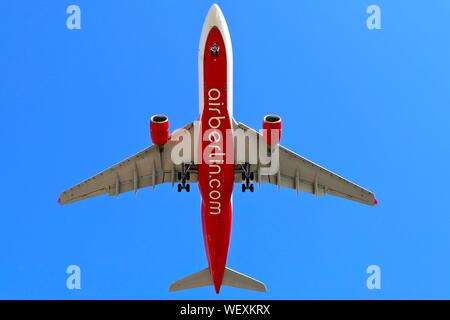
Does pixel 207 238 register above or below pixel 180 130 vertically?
below

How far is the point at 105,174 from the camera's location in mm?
53781

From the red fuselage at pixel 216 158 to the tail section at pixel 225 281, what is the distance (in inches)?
29.1

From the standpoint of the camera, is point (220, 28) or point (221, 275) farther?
point (221, 275)

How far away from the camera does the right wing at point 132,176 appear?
53188 mm

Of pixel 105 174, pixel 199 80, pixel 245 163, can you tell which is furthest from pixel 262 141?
pixel 105 174

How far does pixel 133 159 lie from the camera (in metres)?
53.2

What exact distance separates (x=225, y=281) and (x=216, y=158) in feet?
25.7

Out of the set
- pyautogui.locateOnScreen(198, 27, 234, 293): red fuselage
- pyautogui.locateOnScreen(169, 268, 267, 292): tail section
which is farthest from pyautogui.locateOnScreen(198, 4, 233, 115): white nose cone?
pyautogui.locateOnScreen(169, 268, 267, 292): tail section

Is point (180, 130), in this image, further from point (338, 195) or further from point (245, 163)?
point (338, 195)

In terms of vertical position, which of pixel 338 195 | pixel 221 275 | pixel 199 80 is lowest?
pixel 221 275

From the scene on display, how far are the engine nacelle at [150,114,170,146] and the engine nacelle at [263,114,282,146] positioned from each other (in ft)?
15.9

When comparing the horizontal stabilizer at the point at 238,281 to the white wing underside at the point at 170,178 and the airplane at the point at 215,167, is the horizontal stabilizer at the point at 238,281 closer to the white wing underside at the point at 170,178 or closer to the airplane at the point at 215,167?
the airplane at the point at 215,167

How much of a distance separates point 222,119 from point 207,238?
6.85 metres

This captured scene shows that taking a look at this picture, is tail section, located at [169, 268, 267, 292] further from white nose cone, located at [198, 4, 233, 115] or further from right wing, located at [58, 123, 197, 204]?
white nose cone, located at [198, 4, 233, 115]
